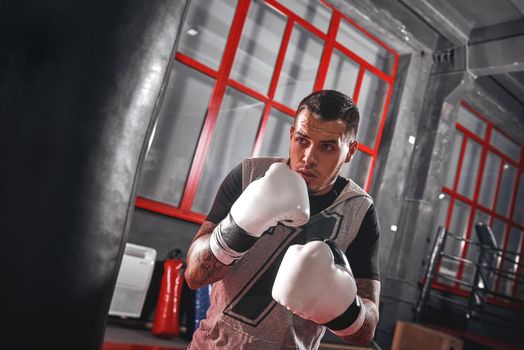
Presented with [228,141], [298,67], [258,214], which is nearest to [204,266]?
[258,214]

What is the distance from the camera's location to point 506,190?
277 inches

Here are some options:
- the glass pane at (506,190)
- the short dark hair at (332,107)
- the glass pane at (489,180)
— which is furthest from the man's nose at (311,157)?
the glass pane at (506,190)

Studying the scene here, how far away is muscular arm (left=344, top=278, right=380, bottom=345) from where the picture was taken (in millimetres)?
1138

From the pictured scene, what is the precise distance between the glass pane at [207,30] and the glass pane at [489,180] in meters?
4.99

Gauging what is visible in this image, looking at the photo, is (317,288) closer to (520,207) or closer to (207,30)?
(207,30)

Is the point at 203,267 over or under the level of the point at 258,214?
under

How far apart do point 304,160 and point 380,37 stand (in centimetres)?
413

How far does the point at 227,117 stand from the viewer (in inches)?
152

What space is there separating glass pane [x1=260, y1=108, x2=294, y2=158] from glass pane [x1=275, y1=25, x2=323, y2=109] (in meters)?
0.17

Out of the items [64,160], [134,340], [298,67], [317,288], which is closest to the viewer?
[64,160]

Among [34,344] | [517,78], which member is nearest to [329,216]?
[34,344]

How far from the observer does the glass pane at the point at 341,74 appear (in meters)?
4.72

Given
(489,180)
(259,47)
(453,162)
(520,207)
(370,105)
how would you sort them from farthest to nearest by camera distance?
(520,207) → (489,180) → (453,162) → (370,105) → (259,47)

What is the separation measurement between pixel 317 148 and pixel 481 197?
6.30 metres
